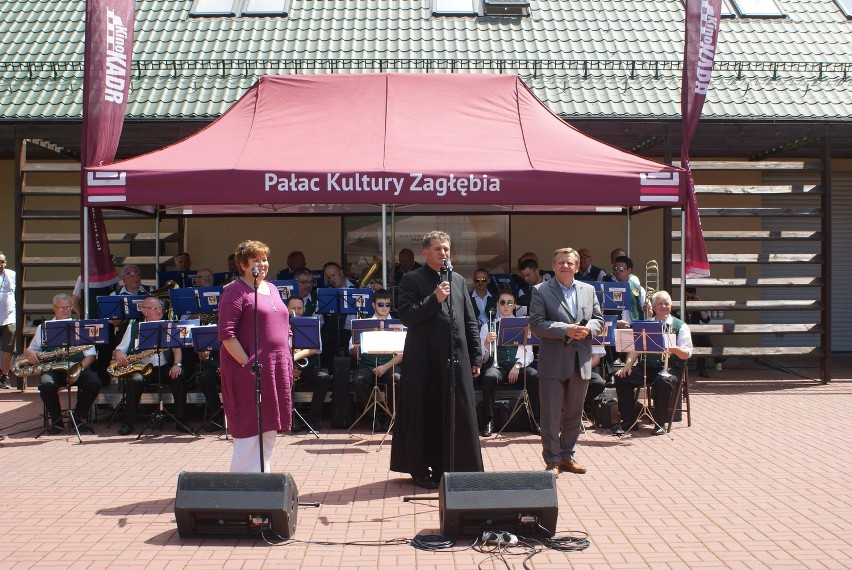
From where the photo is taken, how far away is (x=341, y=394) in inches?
362

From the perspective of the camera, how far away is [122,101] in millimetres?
9844

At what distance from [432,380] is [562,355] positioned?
46.8 inches

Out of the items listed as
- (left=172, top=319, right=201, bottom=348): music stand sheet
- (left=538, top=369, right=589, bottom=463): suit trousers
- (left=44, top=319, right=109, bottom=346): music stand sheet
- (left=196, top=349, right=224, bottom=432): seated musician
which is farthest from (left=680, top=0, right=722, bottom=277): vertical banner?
(left=44, top=319, right=109, bottom=346): music stand sheet

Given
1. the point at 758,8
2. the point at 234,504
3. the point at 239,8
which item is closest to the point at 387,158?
the point at 234,504

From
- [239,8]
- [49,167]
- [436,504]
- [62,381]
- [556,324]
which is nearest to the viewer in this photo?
[436,504]

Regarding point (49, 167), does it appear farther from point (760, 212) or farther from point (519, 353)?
point (760, 212)

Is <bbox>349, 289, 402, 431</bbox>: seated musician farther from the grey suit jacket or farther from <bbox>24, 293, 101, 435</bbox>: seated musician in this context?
<bbox>24, 293, 101, 435</bbox>: seated musician

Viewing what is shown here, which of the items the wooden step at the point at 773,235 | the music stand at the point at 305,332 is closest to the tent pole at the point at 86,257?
the music stand at the point at 305,332

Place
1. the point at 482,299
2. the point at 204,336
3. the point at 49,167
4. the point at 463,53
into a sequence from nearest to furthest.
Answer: the point at 204,336 → the point at 482,299 → the point at 49,167 → the point at 463,53

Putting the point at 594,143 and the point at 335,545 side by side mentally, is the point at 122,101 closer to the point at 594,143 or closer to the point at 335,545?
the point at 594,143

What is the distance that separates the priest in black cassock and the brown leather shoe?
3.59 ft

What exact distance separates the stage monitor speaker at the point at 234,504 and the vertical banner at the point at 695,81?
619 centimetres

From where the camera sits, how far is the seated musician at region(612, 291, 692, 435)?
8859mm

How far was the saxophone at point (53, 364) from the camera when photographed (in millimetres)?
8977
